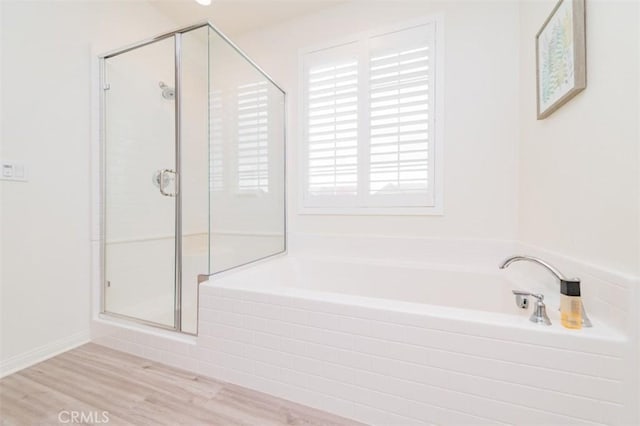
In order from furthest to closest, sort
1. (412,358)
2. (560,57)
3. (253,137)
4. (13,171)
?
(253,137) → (13,171) → (560,57) → (412,358)

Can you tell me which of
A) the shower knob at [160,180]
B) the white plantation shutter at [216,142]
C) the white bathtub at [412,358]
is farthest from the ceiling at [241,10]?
the white bathtub at [412,358]

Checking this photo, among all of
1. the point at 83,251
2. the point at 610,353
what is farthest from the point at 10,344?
the point at 610,353


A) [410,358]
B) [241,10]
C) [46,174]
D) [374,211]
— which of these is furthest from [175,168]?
[410,358]

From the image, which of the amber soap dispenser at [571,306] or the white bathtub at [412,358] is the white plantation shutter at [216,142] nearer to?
the white bathtub at [412,358]

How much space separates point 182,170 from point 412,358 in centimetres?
162

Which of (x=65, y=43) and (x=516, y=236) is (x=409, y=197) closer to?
(x=516, y=236)

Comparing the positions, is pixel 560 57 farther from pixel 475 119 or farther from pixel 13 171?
pixel 13 171

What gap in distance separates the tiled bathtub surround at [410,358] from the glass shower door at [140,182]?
2.04 ft

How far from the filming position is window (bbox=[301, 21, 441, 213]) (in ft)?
6.47

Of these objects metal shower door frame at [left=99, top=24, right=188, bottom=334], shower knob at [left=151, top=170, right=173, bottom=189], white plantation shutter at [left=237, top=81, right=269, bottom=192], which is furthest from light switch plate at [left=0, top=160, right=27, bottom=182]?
white plantation shutter at [left=237, top=81, right=269, bottom=192]

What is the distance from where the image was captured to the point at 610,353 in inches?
33.5

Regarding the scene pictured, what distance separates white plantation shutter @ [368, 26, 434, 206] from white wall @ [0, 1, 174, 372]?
6.52ft

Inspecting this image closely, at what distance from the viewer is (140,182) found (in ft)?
6.79

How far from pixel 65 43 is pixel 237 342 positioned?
6.96ft
